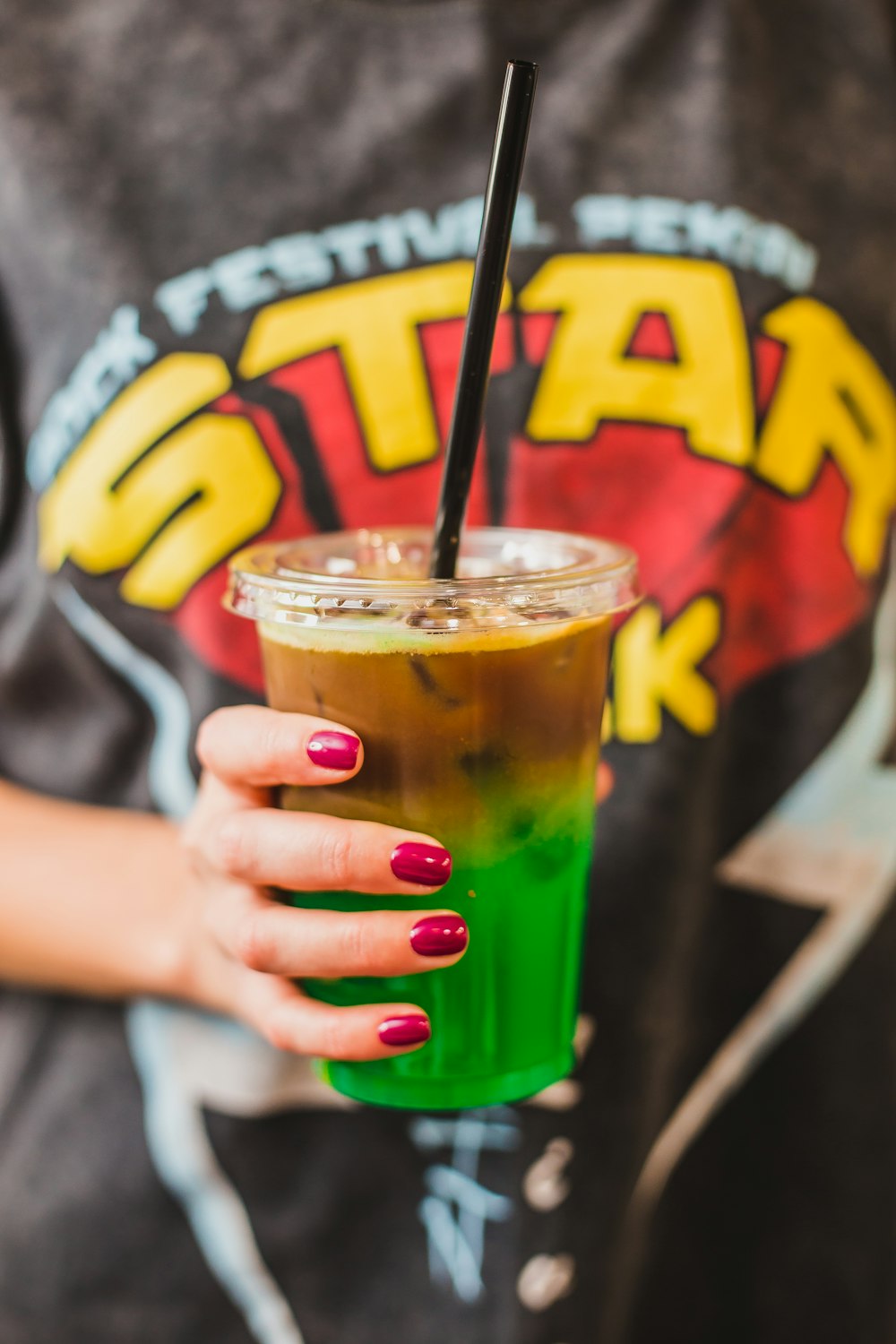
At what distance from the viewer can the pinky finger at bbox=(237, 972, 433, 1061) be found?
25.6 inches

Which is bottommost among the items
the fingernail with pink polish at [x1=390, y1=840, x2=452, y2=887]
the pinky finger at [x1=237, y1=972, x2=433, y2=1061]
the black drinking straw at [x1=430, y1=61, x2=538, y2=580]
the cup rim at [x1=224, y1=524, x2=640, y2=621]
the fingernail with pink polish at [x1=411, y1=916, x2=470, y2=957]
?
the pinky finger at [x1=237, y1=972, x2=433, y2=1061]

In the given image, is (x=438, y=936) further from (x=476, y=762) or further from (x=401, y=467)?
(x=401, y=467)

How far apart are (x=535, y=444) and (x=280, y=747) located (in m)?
0.50

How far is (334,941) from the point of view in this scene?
0.61 m

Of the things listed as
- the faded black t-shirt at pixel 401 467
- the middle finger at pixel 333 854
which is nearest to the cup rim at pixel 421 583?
the middle finger at pixel 333 854

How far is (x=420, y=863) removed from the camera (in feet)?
1.98

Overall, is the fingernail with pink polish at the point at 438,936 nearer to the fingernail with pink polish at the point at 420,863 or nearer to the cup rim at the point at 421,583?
the fingernail with pink polish at the point at 420,863

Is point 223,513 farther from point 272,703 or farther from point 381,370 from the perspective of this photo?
point 272,703

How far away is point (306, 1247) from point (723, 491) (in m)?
0.86

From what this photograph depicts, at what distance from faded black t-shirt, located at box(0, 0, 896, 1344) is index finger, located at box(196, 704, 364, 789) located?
337mm

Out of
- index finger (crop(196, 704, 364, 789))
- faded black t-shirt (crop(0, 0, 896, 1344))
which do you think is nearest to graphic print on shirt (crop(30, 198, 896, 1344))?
faded black t-shirt (crop(0, 0, 896, 1344))

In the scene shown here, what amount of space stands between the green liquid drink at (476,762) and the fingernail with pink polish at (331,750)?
0.08 feet

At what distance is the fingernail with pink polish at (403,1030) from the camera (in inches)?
25.6

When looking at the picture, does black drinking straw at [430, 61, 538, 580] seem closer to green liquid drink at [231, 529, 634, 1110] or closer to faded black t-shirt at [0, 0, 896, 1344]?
green liquid drink at [231, 529, 634, 1110]
